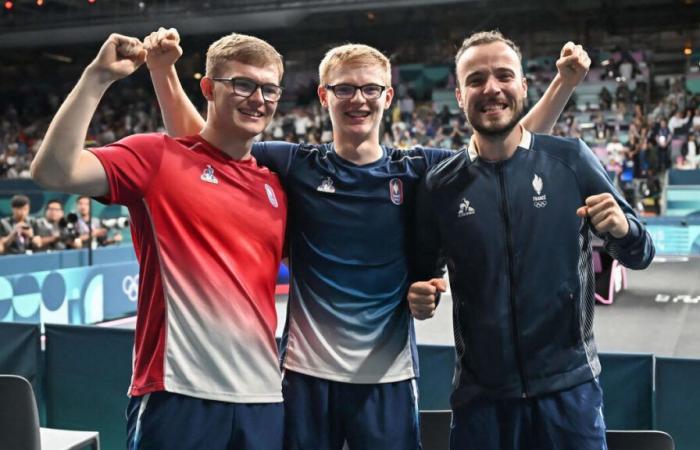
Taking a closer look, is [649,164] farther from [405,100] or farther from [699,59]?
[405,100]

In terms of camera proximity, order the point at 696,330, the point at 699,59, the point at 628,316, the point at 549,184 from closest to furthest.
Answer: the point at 549,184 → the point at 696,330 → the point at 628,316 → the point at 699,59

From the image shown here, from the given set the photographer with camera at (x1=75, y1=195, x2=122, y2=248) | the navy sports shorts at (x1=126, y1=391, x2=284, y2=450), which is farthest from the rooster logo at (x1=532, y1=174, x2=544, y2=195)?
the photographer with camera at (x1=75, y1=195, x2=122, y2=248)

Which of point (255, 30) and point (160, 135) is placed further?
point (255, 30)

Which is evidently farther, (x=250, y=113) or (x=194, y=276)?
(x=250, y=113)

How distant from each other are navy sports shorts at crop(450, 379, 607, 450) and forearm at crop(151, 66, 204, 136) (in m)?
1.54

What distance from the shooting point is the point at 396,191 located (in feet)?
8.91

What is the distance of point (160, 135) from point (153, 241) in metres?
0.37

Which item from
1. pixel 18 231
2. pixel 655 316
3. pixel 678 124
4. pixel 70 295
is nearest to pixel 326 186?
pixel 70 295

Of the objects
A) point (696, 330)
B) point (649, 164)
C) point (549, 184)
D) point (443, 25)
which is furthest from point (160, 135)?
point (443, 25)

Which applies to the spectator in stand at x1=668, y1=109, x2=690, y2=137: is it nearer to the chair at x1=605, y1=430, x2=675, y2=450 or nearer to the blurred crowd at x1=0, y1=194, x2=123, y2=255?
the blurred crowd at x1=0, y1=194, x2=123, y2=255

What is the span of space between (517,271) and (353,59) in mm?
985

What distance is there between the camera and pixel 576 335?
2406 millimetres

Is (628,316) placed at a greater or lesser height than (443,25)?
lesser

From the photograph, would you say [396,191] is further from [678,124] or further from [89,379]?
[678,124]
